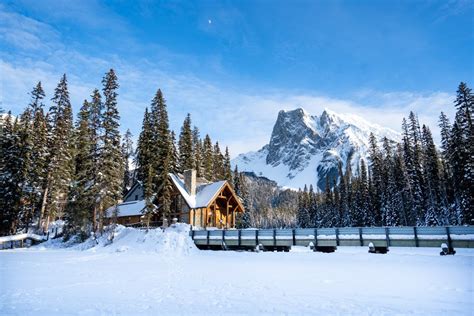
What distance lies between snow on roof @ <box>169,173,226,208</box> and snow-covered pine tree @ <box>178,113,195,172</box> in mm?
7254

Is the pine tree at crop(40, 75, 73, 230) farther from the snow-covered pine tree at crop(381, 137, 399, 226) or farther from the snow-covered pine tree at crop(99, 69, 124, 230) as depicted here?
the snow-covered pine tree at crop(381, 137, 399, 226)

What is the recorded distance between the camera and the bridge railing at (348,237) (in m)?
17.7

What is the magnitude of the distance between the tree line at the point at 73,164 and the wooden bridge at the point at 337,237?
11670mm

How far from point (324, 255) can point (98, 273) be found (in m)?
12.6

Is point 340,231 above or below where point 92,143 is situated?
below

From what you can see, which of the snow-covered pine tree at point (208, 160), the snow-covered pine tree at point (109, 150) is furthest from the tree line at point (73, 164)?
the snow-covered pine tree at point (208, 160)

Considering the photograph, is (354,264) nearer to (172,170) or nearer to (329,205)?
(172,170)

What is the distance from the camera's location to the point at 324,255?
65.6 feet

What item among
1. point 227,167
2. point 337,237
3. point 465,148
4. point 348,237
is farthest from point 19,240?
point 465,148

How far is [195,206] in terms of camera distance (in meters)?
37.4

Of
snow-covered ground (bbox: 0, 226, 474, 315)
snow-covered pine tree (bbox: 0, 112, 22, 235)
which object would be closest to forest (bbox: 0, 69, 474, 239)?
snow-covered pine tree (bbox: 0, 112, 22, 235)

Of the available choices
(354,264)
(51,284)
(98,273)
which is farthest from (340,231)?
(51,284)

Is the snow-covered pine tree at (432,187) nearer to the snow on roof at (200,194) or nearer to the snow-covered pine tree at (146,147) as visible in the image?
→ the snow on roof at (200,194)

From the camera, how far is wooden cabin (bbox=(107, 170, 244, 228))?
37.6 metres
